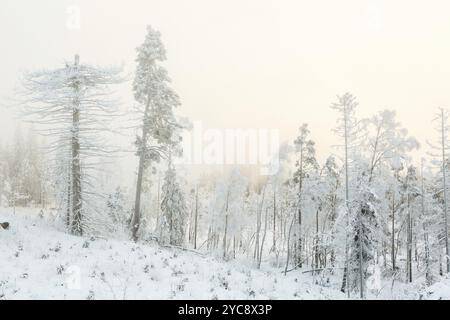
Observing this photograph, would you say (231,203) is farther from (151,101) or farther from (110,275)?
(110,275)

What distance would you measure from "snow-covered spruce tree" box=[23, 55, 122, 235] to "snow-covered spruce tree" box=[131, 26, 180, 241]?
288 cm

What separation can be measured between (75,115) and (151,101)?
5.27 m

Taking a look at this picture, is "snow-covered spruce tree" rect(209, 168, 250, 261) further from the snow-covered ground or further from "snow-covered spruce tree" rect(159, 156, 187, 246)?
the snow-covered ground

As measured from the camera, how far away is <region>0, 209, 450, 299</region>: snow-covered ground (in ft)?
32.4

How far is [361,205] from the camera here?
21672 mm

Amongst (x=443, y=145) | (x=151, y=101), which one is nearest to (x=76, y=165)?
(x=151, y=101)

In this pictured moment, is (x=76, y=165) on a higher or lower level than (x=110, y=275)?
higher

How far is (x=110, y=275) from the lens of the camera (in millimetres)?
11172

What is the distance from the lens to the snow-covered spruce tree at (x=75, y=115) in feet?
59.9

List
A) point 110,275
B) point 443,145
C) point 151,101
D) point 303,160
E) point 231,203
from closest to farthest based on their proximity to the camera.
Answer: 1. point 110,275
2. point 151,101
3. point 443,145
4. point 303,160
5. point 231,203

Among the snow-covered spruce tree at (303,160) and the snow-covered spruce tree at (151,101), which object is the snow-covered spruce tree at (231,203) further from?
the snow-covered spruce tree at (151,101)
